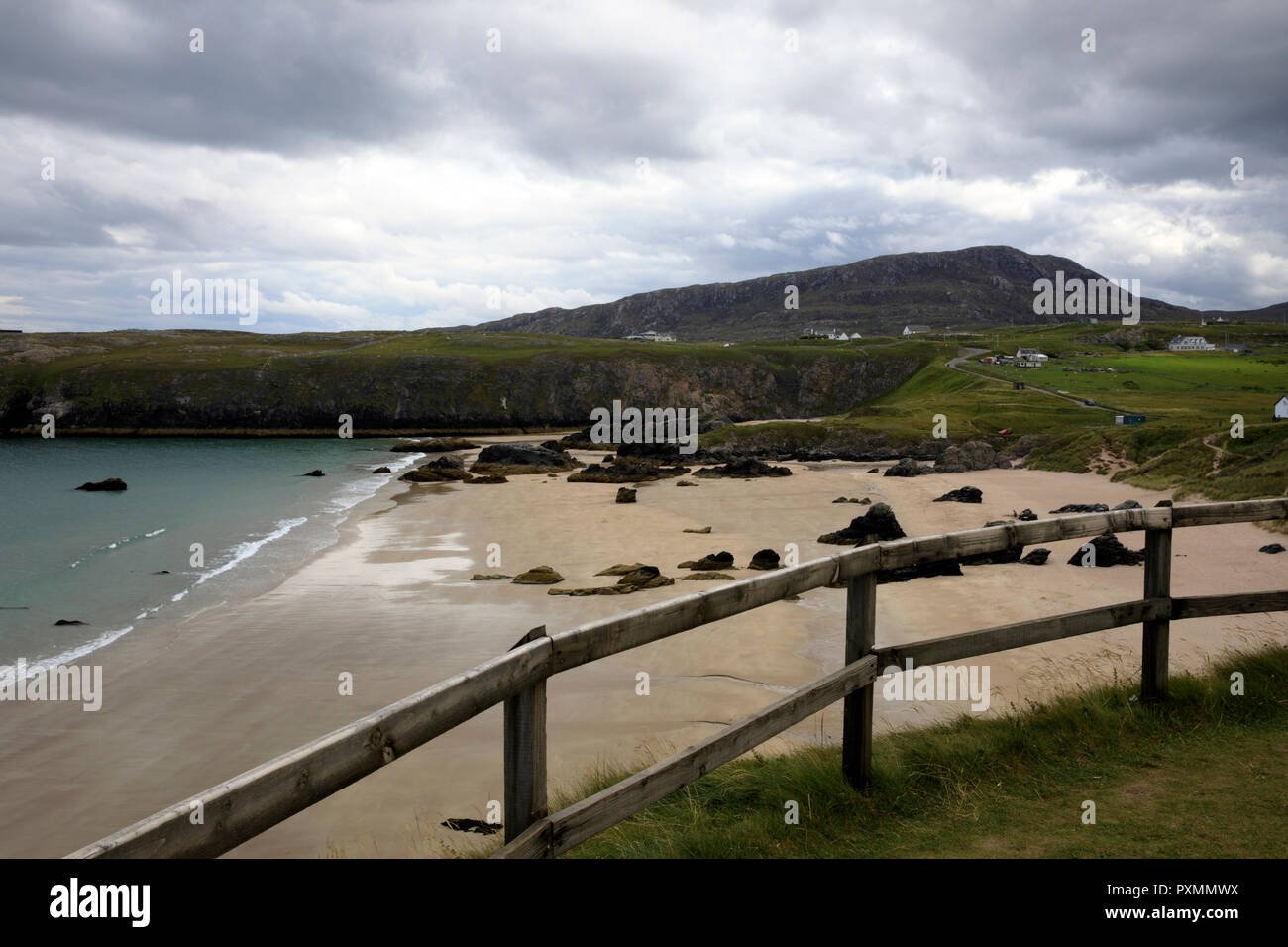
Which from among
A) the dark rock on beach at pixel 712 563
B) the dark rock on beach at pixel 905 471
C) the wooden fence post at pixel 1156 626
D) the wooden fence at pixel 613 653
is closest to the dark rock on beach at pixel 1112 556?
the dark rock on beach at pixel 712 563

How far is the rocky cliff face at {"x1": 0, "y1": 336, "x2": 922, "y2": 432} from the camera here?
355 feet

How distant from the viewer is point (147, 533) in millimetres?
36000

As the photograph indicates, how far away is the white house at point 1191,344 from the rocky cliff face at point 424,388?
137 ft

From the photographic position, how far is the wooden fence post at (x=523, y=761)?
376 cm

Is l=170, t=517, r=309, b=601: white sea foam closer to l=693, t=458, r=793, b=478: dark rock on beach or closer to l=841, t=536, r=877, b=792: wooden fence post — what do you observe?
l=841, t=536, r=877, b=792: wooden fence post

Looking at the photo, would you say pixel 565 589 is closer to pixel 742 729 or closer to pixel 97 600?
pixel 97 600

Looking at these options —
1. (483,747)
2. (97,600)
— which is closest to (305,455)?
(97,600)

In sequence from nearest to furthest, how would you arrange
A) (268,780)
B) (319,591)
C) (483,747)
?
1. (268,780)
2. (483,747)
3. (319,591)

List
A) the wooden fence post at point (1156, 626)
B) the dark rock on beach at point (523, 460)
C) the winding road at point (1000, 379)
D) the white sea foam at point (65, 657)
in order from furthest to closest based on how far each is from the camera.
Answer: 1. the winding road at point (1000, 379)
2. the dark rock on beach at point (523, 460)
3. the white sea foam at point (65, 657)
4. the wooden fence post at point (1156, 626)

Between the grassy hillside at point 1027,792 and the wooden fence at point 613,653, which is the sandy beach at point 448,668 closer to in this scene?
the grassy hillside at point 1027,792

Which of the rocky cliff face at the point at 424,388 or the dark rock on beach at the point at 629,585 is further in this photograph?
the rocky cliff face at the point at 424,388

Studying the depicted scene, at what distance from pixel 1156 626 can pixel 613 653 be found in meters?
5.15
